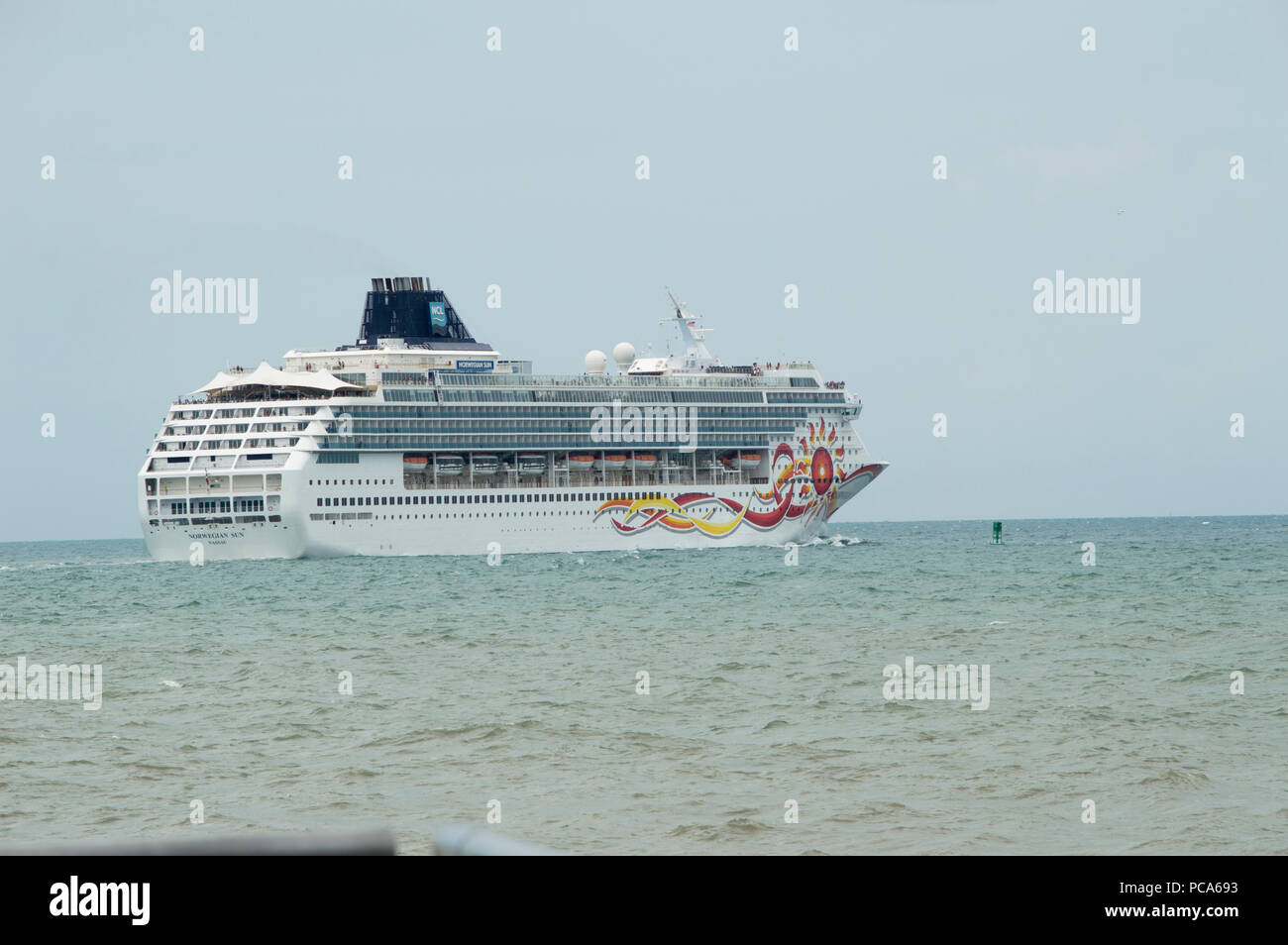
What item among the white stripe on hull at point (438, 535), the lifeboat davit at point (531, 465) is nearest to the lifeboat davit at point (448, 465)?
the white stripe on hull at point (438, 535)

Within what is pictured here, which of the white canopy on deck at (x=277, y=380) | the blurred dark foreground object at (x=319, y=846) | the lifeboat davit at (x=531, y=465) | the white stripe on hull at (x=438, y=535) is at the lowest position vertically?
the white stripe on hull at (x=438, y=535)

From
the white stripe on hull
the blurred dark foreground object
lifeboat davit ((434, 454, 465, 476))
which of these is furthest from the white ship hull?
the blurred dark foreground object

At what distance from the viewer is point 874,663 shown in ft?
90.2

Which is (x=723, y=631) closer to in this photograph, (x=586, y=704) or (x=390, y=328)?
(x=586, y=704)

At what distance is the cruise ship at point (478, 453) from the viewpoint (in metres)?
75.2

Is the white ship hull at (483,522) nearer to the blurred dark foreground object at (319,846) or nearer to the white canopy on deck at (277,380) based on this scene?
the white canopy on deck at (277,380)

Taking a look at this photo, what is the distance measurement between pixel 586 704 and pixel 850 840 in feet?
29.7

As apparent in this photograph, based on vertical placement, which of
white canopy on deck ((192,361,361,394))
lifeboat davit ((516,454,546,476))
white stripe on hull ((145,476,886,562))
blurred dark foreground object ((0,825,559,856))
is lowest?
white stripe on hull ((145,476,886,562))

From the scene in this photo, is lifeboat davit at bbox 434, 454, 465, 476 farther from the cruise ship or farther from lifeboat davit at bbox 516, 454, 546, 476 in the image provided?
lifeboat davit at bbox 516, 454, 546, 476

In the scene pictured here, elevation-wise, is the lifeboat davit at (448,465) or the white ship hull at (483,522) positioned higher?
the lifeboat davit at (448,465)

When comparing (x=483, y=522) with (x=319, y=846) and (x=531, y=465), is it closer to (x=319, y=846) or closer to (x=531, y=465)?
(x=531, y=465)

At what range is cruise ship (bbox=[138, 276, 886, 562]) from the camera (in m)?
75.2

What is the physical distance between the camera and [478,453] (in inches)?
3268

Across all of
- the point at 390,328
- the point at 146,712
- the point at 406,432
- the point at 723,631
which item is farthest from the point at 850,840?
the point at 390,328
